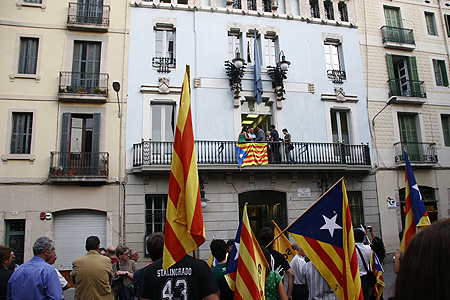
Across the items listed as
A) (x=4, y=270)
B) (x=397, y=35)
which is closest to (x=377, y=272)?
(x=4, y=270)

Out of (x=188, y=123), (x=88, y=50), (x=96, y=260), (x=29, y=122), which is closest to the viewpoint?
(x=188, y=123)

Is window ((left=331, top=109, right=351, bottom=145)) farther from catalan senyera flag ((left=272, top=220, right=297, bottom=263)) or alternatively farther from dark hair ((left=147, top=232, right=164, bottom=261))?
dark hair ((left=147, top=232, right=164, bottom=261))

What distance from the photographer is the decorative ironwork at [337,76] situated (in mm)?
17953

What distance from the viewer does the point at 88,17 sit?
51.5ft

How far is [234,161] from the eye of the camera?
15.5 meters

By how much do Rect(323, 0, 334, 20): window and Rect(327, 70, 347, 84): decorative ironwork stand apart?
10.0 feet

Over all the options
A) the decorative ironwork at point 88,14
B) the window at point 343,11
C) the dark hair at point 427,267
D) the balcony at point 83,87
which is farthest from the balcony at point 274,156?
the dark hair at point 427,267

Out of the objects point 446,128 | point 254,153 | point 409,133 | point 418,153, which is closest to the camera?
point 254,153

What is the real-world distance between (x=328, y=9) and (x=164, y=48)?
902 centimetres

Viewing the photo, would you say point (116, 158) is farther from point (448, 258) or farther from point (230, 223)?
point (448, 258)

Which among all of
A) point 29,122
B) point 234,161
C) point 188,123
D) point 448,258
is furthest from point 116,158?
point 448,258

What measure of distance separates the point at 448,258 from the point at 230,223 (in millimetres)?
14266

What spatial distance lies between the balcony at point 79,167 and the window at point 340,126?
34.9 ft

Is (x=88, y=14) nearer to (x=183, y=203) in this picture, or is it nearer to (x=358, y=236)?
(x=183, y=203)
